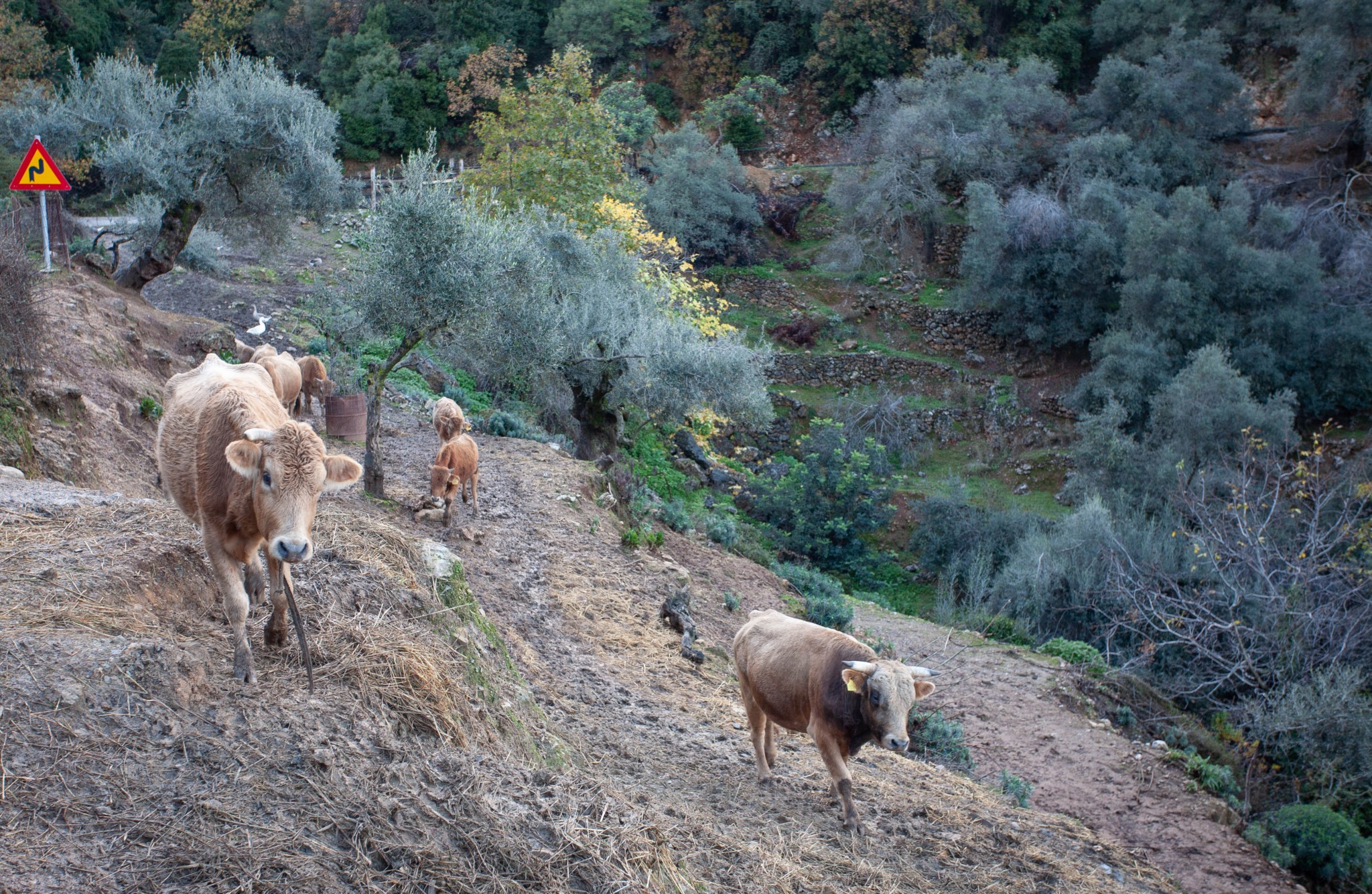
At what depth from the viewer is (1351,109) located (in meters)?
33.1

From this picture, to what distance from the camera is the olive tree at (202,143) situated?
51.1 feet

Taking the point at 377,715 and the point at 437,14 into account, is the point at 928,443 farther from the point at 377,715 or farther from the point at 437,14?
the point at 437,14

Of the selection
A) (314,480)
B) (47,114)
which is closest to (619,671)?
(314,480)

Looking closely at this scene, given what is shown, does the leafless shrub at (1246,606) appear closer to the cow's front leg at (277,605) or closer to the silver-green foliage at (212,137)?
the cow's front leg at (277,605)

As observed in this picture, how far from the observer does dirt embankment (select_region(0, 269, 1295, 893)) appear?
12.7ft

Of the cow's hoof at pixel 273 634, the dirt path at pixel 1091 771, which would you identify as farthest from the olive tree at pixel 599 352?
the cow's hoof at pixel 273 634

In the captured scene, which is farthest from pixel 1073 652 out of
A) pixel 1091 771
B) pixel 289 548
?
pixel 289 548

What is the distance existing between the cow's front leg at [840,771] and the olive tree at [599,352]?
32.2 ft

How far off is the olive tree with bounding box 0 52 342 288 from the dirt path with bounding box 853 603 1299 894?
1323 centimetres

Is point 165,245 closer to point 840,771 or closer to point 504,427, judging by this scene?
point 504,427

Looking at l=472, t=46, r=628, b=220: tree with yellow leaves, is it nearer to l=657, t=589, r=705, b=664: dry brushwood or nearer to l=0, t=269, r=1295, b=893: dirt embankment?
l=657, t=589, r=705, b=664: dry brushwood

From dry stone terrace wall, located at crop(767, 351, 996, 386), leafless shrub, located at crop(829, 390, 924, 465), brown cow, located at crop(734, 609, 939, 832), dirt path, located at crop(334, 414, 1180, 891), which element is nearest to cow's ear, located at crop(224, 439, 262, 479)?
dirt path, located at crop(334, 414, 1180, 891)

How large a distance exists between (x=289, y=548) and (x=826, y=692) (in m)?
3.58

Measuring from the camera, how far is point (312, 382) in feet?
47.0
